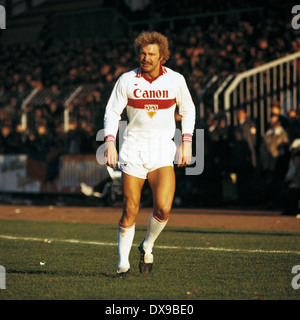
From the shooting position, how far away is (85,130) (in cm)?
2003

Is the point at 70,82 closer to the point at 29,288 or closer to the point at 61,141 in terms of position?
the point at 61,141

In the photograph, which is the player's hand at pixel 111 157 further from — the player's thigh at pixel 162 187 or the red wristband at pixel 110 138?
the player's thigh at pixel 162 187

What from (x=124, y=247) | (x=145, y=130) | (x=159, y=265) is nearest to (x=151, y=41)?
(x=145, y=130)

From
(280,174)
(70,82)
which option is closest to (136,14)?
(70,82)

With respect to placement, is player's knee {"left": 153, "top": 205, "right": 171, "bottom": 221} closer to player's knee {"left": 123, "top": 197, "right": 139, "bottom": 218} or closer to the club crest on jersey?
player's knee {"left": 123, "top": 197, "right": 139, "bottom": 218}

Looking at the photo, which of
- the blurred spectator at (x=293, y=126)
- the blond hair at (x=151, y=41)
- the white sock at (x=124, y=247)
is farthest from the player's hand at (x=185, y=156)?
the blurred spectator at (x=293, y=126)

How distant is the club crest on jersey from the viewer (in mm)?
7750

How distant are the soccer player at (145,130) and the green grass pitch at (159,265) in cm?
64

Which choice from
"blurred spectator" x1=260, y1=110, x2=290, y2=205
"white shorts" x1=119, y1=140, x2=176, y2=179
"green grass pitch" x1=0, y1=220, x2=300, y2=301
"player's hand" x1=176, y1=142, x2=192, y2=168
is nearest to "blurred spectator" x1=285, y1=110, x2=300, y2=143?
"blurred spectator" x1=260, y1=110, x2=290, y2=205

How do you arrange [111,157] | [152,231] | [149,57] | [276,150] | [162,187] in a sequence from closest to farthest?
[111,157], [149,57], [162,187], [152,231], [276,150]

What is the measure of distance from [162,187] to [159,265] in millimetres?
1255

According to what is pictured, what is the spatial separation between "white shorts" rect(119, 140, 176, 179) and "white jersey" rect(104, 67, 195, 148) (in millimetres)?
57

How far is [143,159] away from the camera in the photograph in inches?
308

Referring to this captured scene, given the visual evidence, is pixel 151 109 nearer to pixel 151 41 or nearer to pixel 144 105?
pixel 144 105
